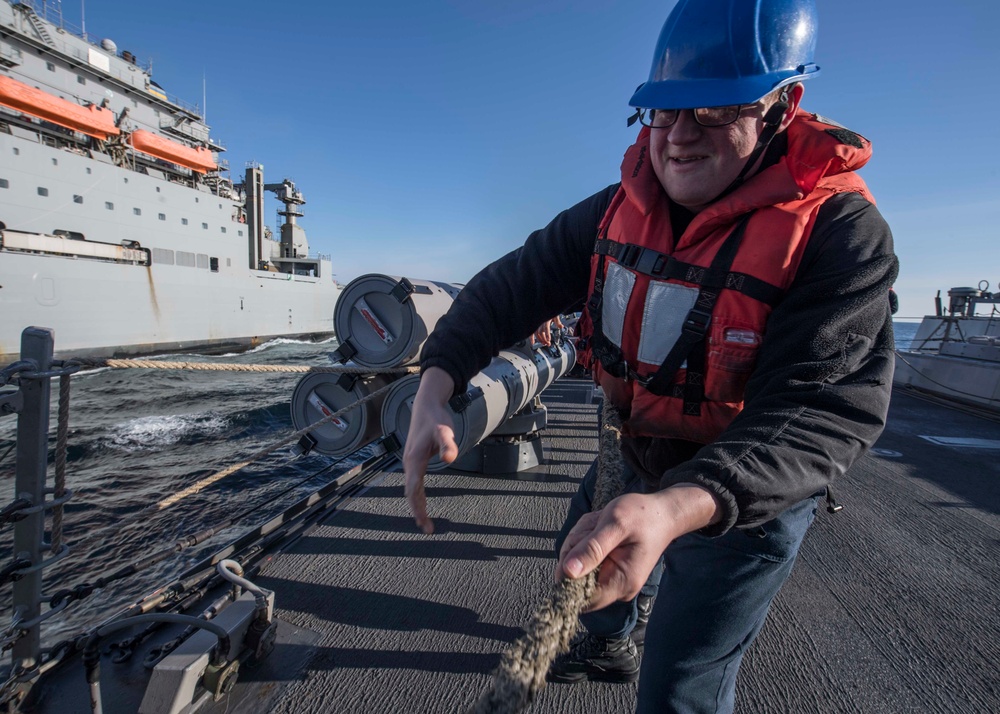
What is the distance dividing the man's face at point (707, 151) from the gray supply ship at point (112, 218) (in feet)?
79.2

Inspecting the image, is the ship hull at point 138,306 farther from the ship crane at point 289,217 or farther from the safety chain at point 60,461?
the safety chain at point 60,461

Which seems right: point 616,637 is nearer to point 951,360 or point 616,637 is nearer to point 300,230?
point 951,360

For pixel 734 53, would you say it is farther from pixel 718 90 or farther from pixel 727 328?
pixel 727 328

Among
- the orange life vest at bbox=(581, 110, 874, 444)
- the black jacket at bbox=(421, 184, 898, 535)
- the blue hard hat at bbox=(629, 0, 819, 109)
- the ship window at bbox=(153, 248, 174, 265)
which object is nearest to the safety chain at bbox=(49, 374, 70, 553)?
the orange life vest at bbox=(581, 110, 874, 444)

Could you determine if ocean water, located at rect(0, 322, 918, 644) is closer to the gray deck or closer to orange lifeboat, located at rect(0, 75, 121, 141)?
the gray deck

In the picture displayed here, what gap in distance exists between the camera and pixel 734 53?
1.28 meters

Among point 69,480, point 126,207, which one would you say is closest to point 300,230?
point 126,207

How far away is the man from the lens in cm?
103

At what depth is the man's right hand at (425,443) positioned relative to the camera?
4.08ft

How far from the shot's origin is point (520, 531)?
354 cm

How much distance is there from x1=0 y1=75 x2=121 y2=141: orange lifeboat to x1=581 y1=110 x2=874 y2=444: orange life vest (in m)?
26.8

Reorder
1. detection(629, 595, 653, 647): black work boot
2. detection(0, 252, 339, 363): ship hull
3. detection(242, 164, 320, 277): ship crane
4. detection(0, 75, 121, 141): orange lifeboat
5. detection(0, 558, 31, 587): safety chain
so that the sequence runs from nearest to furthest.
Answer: detection(0, 558, 31, 587): safety chain
detection(629, 595, 653, 647): black work boot
detection(0, 252, 339, 363): ship hull
detection(0, 75, 121, 141): orange lifeboat
detection(242, 164, 320, 277): ship crane

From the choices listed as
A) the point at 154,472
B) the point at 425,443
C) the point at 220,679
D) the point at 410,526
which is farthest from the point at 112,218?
the point at 425,443

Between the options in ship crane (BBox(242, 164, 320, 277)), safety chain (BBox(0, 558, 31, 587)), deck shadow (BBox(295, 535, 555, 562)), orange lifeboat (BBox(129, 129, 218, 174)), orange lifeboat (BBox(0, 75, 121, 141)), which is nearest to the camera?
safety chain (BBox(0, 558, 31, 587))
